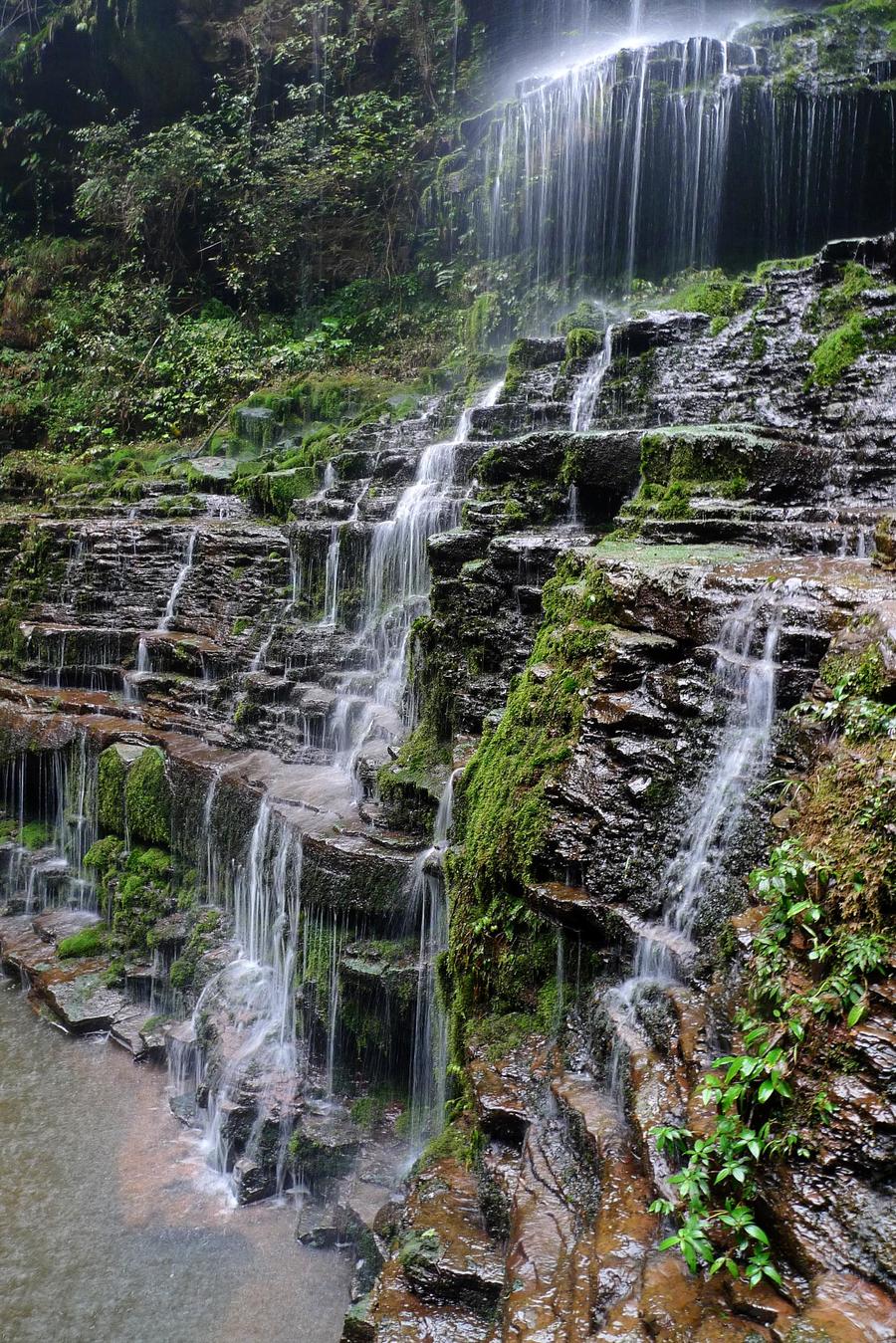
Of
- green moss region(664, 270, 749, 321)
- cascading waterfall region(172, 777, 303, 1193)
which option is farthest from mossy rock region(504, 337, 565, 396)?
cascading waterfall region(172, 777, 303, 1193)

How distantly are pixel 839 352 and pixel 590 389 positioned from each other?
299cm

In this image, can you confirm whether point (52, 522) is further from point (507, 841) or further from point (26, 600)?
point (507, 841)

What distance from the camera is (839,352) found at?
32.0ft

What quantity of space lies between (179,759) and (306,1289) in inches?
217

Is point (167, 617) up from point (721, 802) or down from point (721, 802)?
up

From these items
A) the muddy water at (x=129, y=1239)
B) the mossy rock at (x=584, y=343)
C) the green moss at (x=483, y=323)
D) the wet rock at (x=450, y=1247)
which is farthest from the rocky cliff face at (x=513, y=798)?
the green moss at (x=483, y=323)

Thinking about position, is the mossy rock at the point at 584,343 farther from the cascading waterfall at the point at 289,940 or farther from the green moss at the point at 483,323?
the green moss at the point at 483,323

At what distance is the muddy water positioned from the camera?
574 cm

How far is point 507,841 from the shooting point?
210 inches

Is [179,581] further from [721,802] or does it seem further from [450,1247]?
[450,1247]

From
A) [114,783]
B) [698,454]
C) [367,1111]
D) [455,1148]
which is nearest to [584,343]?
[698,454]

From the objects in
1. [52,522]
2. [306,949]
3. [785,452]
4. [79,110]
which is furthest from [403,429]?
[79,110]

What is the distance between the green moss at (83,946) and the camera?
994cm

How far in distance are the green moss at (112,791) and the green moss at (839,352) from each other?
9010 mm
